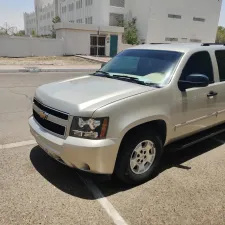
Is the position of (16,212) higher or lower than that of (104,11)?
lower

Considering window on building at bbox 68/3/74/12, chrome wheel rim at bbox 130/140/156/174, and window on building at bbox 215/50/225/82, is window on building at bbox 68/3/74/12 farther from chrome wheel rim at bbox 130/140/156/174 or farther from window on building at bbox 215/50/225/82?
chrome wheel rim at bbox 130/140/156/174

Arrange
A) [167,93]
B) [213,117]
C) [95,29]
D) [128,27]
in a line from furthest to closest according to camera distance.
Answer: [128,27]
[95,29]
[213,117]
[167,93]

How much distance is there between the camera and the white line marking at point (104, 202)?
8.81ft

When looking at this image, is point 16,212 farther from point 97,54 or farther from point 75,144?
point 97,54

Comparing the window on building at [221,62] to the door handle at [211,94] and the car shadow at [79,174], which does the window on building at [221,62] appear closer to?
the door handle at [211,94]

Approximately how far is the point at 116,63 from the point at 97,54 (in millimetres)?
26271

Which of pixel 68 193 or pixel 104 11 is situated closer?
pixel 68 193

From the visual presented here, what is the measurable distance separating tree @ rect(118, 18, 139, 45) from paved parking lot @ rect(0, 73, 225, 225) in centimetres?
3514

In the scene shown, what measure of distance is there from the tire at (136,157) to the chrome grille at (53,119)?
0.72m

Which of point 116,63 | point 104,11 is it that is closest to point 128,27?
point 104,11

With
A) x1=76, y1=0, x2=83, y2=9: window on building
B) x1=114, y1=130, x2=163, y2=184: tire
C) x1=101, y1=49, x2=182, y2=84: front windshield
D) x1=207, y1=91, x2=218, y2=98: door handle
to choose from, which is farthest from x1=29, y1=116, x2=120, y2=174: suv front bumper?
x1=76, y1=0, x2=83, y2=9: window on building

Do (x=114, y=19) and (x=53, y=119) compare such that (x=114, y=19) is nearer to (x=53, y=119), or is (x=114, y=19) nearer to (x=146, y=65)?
(x=146, y=65)

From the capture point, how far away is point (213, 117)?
426 centimetres

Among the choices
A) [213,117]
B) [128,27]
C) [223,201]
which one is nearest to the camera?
[223,201]
